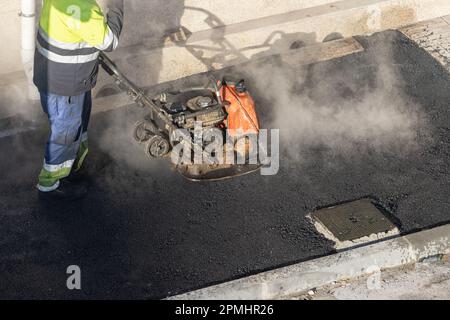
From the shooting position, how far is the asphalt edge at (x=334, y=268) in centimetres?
626

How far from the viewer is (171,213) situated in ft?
23.2

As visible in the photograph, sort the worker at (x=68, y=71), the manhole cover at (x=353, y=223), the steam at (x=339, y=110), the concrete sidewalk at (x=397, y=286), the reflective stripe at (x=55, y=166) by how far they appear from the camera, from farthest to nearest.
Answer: the steam at (x=339, y=110), the reflective stripe at (x=55, y=166), the manhole cover at (x=353, y=223), the concrete sidewalk at (x=397, y=286), the worker at (x=68, y=71)

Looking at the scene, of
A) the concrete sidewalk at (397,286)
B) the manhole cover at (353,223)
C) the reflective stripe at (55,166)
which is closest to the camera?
the concrete sidewalk at (397,286)

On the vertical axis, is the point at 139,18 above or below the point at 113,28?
above

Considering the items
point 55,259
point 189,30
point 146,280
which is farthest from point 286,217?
point 189,30

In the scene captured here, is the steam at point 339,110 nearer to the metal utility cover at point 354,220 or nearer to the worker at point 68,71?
the metal utility cover at point 354,220

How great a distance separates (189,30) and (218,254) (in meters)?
3.10

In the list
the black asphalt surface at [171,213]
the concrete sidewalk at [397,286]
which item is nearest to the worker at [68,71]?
the black asphalt surface at [171,213]

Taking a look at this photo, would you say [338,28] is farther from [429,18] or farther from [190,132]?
[190,132]

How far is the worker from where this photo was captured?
6.26 m

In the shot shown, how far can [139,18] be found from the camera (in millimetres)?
8438

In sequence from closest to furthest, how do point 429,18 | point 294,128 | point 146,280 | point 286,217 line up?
point 146,280
point 286,217
point 294,128
point 429,18
